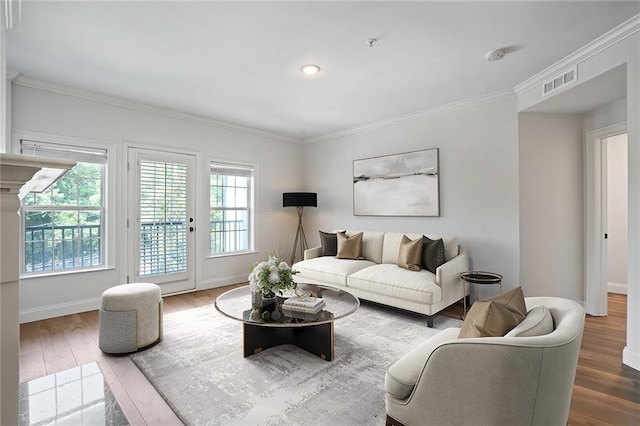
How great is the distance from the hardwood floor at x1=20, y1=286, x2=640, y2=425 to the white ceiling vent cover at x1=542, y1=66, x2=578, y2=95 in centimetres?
250

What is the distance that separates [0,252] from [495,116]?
4504 mm

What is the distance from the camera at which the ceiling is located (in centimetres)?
220

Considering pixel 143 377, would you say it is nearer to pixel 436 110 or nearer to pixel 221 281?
pixel 221 281

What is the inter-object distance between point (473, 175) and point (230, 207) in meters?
3.78

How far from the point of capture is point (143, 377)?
2.29m

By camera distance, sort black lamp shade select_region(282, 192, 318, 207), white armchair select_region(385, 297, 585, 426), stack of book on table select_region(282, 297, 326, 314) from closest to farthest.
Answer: white armchair select_region(385, 297, 585, 426) < stack of book on table select_region(282, 297, 326, 314) < black lamp shade select_region(282, 192, 318, 207)

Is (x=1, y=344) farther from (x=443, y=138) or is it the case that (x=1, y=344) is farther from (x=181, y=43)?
(x=443, y=138)

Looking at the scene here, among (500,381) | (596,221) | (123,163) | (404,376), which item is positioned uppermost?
(123,163)

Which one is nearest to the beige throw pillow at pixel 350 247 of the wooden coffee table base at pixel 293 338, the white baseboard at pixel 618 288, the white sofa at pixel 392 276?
the white sofa at pixel 392 276

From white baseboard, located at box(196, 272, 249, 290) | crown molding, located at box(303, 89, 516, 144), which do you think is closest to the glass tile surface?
white baseboard, located at box(196, 272, 249, 290)

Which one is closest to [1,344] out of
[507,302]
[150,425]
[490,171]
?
[150,425]

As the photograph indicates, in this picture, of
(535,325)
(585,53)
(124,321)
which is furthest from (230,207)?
(585,53)

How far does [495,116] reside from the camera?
12.6 ft

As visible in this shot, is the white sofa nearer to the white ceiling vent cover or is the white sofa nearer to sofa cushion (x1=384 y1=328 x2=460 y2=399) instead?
sofa cushion (x1=384 y1=328 x2=460 y2=399)
